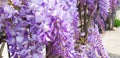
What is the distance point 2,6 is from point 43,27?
21 centimetres

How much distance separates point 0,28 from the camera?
1.61 meters

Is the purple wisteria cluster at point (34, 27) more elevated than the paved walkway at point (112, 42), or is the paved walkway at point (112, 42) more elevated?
the purple wisteria cluster at point (34, 27)

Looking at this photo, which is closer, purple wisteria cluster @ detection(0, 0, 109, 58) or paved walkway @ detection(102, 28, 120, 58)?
purple wisteria cluster @ detection(0, 0, 109, 58)

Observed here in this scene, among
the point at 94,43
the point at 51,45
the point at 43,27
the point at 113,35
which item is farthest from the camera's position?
the point at 113,35

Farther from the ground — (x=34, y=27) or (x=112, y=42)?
(x=34, y=27)

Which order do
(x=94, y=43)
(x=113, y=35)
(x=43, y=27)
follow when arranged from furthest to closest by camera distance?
(x=113, y=35)
(x=94, y=43)
(x=43, y=27)

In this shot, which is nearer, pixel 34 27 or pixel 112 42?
pixel 34 27

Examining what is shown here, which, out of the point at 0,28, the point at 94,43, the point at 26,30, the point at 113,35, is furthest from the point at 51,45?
the point at 113,35

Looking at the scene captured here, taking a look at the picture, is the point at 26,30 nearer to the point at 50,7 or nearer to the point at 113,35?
the point at 50,7

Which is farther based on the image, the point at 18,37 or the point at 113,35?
the point at 113,35

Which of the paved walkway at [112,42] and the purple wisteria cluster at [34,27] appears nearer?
the purple wisteria cluster at [34,27]

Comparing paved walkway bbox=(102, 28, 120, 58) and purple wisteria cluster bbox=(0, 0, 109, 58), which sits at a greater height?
purple wisteria cluster bbox=(0, 0, 109, 58)

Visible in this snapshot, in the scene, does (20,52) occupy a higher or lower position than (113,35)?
higher

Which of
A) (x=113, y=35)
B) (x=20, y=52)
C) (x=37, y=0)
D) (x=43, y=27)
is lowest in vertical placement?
(x=113, y=35)
